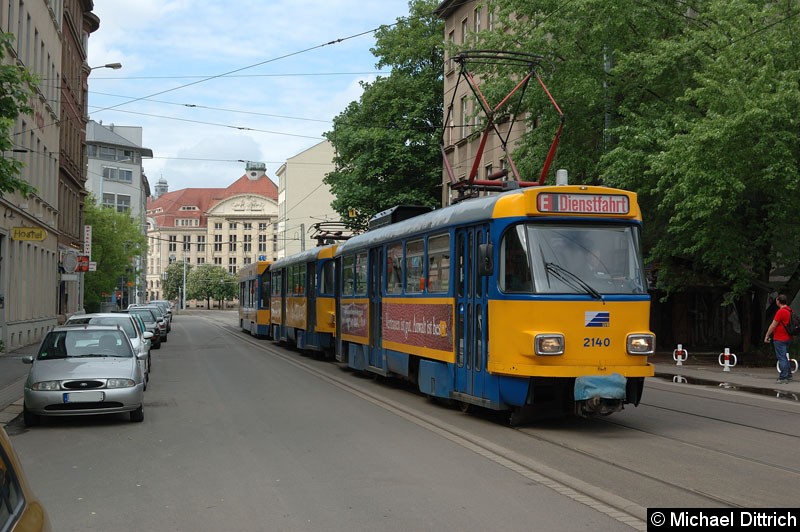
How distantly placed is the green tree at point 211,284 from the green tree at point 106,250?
83.6 metres

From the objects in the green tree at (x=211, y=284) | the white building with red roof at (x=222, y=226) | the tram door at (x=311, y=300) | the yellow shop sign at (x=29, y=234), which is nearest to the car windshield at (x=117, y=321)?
the tram door at (x=311, y=300)

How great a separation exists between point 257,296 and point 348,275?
19.0 m

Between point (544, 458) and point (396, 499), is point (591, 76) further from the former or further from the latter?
point (396, 499)

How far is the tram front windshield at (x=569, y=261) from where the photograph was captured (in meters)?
11.1

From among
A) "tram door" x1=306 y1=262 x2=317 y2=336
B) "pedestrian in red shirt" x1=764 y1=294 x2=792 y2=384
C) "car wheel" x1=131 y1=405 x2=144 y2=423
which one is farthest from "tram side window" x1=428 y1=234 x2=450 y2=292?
"tram door" x1=306 y1=262 x2=317 y2=336

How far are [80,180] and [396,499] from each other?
48.3 metres

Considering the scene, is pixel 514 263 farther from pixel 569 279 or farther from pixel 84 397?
pixel 84 397

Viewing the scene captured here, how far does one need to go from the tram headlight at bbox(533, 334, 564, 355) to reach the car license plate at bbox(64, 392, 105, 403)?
18.7ft

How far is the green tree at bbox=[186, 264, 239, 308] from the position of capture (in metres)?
142

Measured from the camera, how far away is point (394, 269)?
1652cm

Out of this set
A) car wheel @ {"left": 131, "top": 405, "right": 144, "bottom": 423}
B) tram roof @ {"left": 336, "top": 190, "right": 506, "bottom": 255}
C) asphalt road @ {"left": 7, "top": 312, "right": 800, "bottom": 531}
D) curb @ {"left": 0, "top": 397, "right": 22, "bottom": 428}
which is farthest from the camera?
curb @ {"left": 0, "top": 397, "right": 22, "bottom": 428}

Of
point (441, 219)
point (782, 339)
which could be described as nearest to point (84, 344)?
point (441, 219)

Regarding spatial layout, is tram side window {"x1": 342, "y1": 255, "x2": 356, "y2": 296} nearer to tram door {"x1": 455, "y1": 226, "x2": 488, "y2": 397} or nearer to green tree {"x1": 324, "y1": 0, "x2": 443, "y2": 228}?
tram door {"x1": 455, "y1": 226, "x2": 488, "y2": 397}

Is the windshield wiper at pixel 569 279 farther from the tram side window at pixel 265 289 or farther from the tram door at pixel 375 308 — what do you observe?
the tram side window at pixel 265 289
